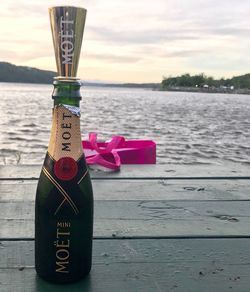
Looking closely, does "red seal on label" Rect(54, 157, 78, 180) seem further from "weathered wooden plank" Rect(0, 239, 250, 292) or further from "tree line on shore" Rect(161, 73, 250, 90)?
"tree line on shore" Rect(161, 73, 250, 90)

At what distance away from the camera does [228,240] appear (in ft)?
4.28

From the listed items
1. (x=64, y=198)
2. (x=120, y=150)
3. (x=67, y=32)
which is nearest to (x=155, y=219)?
(x=64, y=198)

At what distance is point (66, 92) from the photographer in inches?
38.0

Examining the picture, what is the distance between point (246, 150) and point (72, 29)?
38.5ft

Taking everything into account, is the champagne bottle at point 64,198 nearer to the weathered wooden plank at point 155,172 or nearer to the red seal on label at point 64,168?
the red seal on label at point 64,168

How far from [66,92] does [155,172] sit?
1.34 metres

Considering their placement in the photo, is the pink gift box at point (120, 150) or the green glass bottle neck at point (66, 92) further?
the pink gift box at point (120, 150)

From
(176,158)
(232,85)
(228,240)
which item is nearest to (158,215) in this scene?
(228,240)

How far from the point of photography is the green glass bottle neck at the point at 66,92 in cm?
96

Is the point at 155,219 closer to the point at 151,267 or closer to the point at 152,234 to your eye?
the point at 152,234

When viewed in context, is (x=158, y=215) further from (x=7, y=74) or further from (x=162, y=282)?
(x=7, y=74)

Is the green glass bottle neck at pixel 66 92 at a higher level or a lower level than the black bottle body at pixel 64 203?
higher

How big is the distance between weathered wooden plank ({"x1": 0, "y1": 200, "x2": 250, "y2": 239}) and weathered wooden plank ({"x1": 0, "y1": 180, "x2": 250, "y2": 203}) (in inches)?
2.9

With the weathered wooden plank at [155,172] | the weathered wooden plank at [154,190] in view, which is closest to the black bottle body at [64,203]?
the weathered wooden plank at [154,190]
